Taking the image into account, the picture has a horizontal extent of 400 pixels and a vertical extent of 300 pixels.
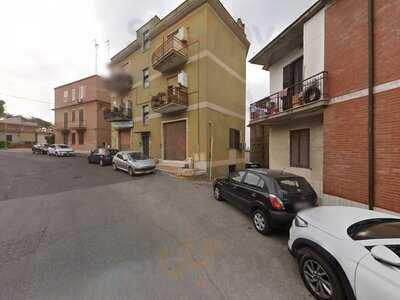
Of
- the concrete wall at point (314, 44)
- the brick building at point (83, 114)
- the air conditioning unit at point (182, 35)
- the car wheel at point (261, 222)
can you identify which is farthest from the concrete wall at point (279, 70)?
the brick building at point (83, 114)

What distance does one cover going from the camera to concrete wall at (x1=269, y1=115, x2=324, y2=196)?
7680 mm

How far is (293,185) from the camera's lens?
15.6 feet

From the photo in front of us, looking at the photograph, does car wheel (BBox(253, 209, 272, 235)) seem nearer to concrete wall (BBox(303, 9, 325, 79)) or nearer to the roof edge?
concrete wall (BBox(303, 9, 325, 79))

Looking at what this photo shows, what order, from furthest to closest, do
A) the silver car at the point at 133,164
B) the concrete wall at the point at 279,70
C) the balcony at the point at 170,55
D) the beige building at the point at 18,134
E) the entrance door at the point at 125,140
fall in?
the beige building at the point at 18,134 < the entrance door at the point at 125,140 < the balcony at the point at 170,55 < the silver car at the point at 133,164 < the concrete wall at the point at 279,70

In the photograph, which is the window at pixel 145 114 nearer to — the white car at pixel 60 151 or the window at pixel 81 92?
the white car at pixel 60 151

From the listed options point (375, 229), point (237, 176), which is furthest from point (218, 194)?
point (375, 229)

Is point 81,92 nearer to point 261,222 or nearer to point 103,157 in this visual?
point 103,157

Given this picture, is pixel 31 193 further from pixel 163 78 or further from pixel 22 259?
pixel 163 78

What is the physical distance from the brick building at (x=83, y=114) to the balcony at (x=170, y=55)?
41.3 feet

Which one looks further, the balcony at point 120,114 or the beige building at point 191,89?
the balcony at point 120,114

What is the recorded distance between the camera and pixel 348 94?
20.4ft

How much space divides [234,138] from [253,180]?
1099 cm

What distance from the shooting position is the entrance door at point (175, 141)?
45.6ft

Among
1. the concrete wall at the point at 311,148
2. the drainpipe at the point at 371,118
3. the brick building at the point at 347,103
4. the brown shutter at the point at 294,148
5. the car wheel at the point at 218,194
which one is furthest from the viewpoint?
the brown shutter at the point at 294,148
